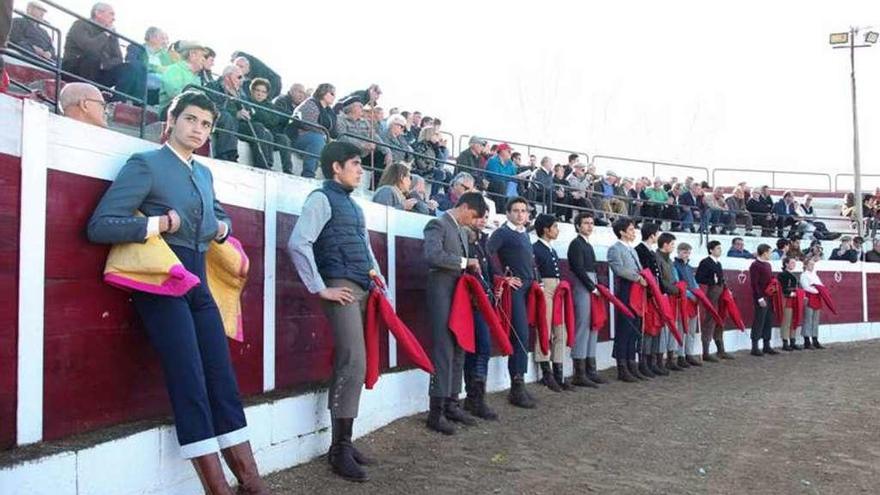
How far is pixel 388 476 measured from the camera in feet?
16.7

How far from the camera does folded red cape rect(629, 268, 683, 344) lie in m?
9.99

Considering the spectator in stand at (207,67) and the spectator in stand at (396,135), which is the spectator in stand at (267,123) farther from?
the spectator in stand at (396,135)

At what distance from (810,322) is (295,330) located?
472 inches

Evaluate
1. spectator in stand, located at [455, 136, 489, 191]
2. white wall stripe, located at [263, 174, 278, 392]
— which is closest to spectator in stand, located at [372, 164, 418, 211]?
white wall stripe, located at [263, 174, 278, 392]

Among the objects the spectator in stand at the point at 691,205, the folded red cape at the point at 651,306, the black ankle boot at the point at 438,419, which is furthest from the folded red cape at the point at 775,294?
the black ankle boot at the point at 438,419

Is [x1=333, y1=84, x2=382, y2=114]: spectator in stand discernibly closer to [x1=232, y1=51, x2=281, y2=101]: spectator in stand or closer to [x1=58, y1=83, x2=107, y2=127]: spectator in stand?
[x1=232, y1=51, x2=281, y2=101]: spectator in stand

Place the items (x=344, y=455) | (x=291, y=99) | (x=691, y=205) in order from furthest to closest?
1. (x=691, y=205)
2. (x=291, y=99)
3. (x=344, y=455)

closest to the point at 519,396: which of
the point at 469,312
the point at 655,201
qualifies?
the point at 469,312

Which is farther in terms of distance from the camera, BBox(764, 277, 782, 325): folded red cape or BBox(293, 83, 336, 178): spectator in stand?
BBox(764, 277, 782, 325): folded red cape

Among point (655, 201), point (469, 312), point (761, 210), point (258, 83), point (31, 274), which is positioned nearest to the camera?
point (31, 274)

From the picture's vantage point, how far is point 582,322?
30.5 feet

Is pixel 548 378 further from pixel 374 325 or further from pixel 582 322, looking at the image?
pixel 374 325

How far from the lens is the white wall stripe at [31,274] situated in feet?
11.3

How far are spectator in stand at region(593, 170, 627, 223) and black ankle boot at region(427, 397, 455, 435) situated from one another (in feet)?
29.8
